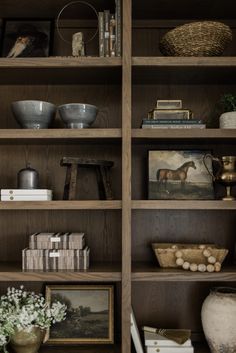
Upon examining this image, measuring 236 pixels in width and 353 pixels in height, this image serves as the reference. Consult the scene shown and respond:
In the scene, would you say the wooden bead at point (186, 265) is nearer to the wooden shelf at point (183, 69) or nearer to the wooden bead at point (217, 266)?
the wooden bead at point (217, 266)

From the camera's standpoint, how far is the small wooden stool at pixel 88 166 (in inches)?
76.1

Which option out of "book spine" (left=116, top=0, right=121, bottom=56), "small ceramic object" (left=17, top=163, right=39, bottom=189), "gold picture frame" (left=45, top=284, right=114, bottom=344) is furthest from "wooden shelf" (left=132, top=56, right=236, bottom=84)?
"gold picture frame" (left=45, top=284, right=114, bottom=344)

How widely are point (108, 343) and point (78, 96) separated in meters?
1.27

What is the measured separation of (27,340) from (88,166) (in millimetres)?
852

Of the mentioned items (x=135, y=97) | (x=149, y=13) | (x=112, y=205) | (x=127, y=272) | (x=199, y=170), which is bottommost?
(x=127, y=272)

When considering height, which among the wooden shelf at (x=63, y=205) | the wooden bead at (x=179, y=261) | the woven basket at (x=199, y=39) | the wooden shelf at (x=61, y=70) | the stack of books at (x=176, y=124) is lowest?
the wooden bead at (x=179, y=261)

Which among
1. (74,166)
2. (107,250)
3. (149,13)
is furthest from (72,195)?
(149,13)

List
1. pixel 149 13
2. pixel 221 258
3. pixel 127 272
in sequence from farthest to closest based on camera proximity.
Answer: pixel 149 13 < pixel 221 258 < pixel 127 272

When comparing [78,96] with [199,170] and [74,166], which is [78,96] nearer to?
[74,166]

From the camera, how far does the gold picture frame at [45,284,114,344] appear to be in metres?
1.98

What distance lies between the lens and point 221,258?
1899 millimetres

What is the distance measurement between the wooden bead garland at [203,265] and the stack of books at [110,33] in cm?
98

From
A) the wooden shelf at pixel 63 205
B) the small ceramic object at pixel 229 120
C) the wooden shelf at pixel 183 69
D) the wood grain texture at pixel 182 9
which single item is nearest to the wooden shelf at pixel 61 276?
the wooden shelf at pixel 63 205

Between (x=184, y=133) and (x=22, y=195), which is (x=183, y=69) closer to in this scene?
(x=184, y=133)
